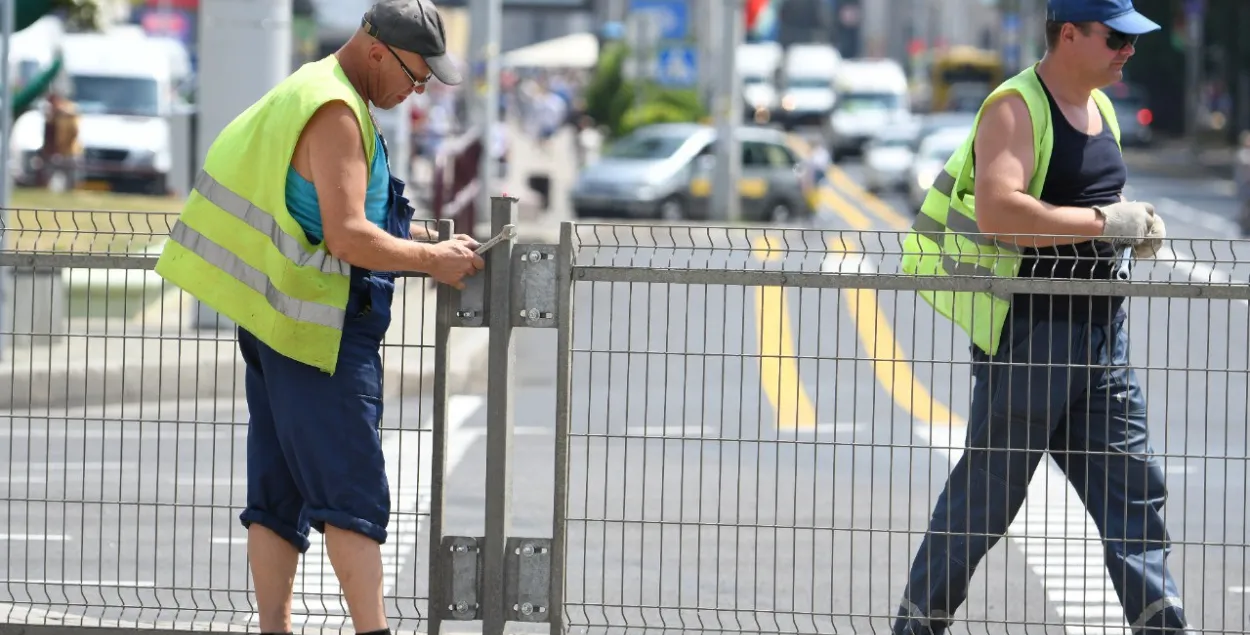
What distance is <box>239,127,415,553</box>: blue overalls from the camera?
480cm

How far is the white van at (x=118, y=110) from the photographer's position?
2939 centimetres

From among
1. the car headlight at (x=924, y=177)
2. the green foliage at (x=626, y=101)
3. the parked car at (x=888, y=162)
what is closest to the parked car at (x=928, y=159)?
the car headlight at (x=924, y=177)

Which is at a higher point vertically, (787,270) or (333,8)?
(333,8)

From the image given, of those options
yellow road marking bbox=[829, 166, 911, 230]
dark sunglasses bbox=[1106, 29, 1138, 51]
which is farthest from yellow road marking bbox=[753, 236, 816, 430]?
yellow road marking bbox=[829, 166, 911, 230]

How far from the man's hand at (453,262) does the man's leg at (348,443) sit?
136 mm

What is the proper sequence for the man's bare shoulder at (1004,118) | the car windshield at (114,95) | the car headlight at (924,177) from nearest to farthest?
the man's bare shoulder at (1004,118)
the car windshield at (114,95)
the car headlight at (924,177)

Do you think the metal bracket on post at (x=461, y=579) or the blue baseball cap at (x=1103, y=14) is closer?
the metal bracket on post at (x=461, y=579)

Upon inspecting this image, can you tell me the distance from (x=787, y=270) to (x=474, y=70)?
21.5 metres

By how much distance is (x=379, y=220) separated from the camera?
4.92m

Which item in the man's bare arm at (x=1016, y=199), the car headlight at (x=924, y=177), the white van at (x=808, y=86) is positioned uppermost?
the white van at (x=808, y=86)

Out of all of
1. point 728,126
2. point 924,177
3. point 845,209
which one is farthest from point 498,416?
point 845,209

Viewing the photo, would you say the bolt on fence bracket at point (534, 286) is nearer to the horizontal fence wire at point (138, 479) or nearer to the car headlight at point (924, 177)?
the horizontal fence wire at point (138, 479)

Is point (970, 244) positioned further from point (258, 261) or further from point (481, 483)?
point (481, 483)

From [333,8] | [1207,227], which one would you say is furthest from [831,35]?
[333,8]
